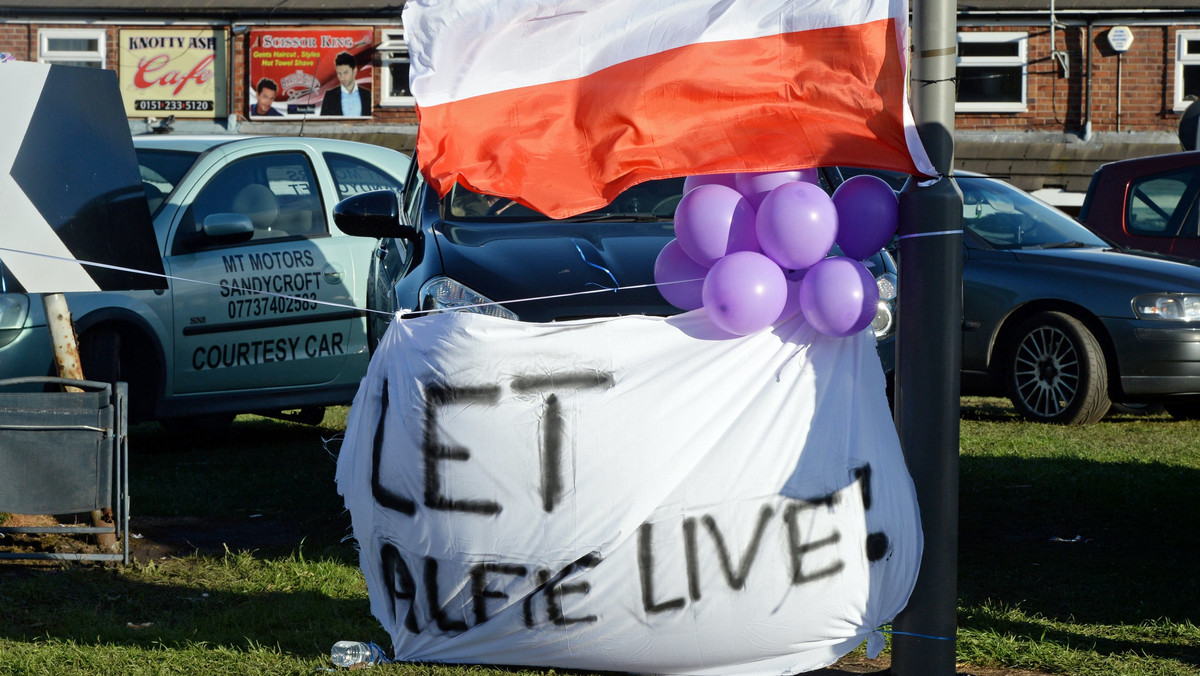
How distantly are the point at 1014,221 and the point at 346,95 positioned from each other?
17.2 m

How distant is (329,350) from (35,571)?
3.03m

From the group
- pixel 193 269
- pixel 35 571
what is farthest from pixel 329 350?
pixel 35 571

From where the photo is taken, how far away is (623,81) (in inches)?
147

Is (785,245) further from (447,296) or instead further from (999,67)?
(999,67)

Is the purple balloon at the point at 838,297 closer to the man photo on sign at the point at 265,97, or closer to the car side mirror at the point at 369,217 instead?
the car side mirror at the point at 369,217

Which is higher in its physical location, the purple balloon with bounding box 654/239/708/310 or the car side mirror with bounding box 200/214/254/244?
the car side mirror with bounding box 200/214/254/244

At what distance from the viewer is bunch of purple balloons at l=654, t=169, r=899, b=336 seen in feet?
11.6

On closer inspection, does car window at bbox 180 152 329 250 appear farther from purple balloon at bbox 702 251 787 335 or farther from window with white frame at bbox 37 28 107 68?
window with white frame at bbox 37 28 107 68

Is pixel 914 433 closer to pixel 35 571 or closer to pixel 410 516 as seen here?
pixel 410 516

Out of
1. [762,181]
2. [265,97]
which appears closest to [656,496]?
[762,181]

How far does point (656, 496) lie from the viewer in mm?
3566

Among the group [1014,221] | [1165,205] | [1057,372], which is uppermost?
[1165,205]

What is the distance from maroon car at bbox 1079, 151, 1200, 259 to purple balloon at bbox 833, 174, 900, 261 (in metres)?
7.37

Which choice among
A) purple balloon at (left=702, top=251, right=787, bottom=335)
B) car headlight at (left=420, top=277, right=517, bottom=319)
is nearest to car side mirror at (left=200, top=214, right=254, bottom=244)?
car headlight at (left=420, top=277, right=517, bottom=319)
